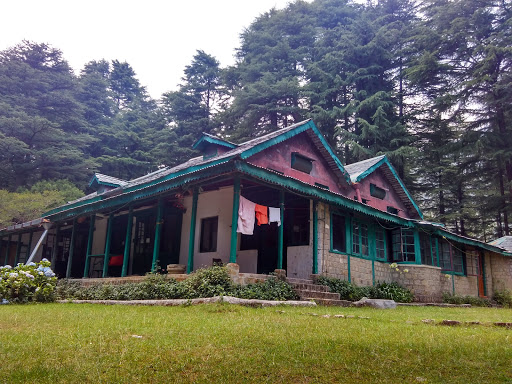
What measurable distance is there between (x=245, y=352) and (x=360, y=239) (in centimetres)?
1152

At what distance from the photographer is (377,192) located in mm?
20359

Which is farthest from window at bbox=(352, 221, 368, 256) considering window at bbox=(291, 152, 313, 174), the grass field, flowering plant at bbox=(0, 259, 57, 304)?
flowering plant at bbox=(0, 259, 57, 304)

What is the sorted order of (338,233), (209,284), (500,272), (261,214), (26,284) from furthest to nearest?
(500,272) < (338,233) < (261,214) < (26,284) < (209,284)

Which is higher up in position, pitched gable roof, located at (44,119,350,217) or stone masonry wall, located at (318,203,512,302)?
pitched gable roof, located at (44,119,350,217)

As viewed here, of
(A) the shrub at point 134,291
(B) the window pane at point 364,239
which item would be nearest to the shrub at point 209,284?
(A) the shrub at point 134,291

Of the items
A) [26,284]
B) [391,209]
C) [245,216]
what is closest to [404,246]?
[391,209]

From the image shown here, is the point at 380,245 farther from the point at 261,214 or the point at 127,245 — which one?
the point at 127,245

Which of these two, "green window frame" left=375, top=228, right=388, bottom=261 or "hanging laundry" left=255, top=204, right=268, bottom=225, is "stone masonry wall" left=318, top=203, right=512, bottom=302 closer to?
"green window frame" left=375, top=228, right=388, bottom=261

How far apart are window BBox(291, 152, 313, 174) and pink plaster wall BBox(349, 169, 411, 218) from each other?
2.93 metres

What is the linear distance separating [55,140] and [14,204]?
369 inches

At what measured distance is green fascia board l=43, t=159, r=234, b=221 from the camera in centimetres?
1064

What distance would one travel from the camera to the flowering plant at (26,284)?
11047 millimetres

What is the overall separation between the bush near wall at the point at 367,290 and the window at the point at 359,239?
1.29 meters

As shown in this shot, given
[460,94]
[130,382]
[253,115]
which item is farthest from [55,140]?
[130,382]
